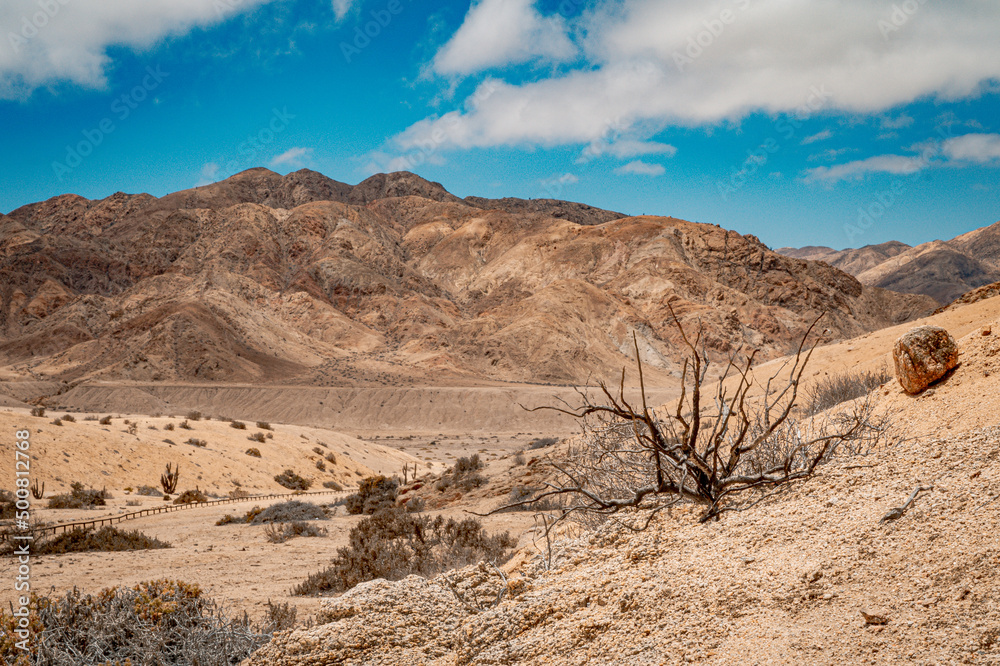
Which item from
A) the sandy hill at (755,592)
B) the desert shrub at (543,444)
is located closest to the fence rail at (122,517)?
the desert shrub at (543,444)

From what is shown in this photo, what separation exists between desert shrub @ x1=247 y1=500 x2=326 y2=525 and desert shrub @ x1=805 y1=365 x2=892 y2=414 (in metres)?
10.7

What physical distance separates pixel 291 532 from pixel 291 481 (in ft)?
38.6

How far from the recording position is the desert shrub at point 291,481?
75.7 ft

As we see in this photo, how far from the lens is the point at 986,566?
223 cm

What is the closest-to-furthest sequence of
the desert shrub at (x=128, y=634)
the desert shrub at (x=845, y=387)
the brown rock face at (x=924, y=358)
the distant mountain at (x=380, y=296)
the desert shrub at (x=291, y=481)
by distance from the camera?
the desert shrub at (x=128, y=634)
the brown rock face at (x=924, y=358)
the desert shrub at (x=845, y=387)
the desert shrub at (x=291, y=481)
the distant mountain at (x=380, y=296)

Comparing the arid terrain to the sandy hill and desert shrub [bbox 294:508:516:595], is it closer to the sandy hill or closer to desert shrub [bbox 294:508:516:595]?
the sandy hill

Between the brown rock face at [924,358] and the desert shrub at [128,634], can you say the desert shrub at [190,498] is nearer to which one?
the desert shrub at [128,634]

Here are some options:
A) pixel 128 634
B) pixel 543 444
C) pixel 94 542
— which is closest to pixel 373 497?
pixel 94 542

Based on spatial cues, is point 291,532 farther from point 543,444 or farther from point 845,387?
point 543,444

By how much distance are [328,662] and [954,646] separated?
2.73 metres

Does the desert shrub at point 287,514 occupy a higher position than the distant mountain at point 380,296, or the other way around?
the distant mountain at point 380,296

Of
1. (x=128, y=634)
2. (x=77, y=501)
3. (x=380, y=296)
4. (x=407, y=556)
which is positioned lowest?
(x=407, y=556)

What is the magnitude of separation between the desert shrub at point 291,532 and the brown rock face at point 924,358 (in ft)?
33.2

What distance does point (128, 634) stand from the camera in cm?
452
